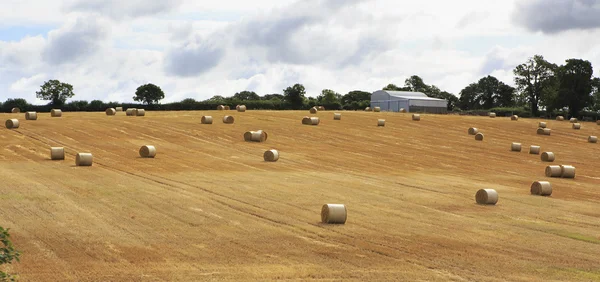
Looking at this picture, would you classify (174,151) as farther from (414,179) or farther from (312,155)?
(414,179)

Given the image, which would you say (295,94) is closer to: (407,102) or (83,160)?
(407,102)

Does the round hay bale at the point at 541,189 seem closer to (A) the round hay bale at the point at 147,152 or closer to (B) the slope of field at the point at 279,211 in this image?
(B) the slope of field at the point at 279,211

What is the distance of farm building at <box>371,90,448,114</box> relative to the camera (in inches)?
4284

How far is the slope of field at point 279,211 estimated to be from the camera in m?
18.4

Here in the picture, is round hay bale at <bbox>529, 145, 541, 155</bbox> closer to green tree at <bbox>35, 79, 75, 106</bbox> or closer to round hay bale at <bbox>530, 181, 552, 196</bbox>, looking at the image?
round hay bale at <bbox>530, 181, 552, 196</bbox>

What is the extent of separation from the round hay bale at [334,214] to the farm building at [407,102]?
8154 centimetres

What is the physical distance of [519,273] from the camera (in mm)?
18375

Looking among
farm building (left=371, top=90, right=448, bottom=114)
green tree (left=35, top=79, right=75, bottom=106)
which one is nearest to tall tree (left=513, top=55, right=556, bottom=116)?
farm building (left=371, top=90, right=448, bottom=114)

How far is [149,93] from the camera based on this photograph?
110 meters

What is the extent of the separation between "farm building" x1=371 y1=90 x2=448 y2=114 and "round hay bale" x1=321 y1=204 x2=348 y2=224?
81.5m

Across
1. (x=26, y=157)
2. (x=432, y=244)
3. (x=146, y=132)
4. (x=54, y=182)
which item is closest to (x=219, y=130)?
(x=146, y=132)

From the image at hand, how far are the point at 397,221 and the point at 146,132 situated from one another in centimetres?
3031

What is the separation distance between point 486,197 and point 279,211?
26.2 feet

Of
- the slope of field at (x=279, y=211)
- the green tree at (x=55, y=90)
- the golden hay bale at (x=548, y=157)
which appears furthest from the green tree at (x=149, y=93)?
the golden hay bale at (x=548, y=157)
